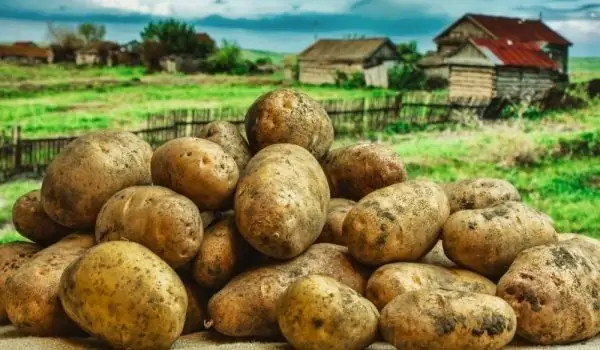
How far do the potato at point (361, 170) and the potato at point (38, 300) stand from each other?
1.74 meters

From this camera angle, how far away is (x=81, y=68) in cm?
916

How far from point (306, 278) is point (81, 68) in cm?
610

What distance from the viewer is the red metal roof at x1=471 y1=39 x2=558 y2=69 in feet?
34.1

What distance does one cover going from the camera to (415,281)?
13.7 feet

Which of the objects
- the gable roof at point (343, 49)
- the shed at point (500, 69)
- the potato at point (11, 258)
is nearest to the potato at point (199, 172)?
the potato at point (11, 258)

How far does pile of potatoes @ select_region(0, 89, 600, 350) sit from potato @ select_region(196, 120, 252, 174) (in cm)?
22

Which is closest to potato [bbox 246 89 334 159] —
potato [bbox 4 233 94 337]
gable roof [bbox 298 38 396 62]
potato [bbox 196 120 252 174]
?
potato [bbox 196 120 252 174]

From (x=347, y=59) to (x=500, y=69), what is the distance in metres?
1.95

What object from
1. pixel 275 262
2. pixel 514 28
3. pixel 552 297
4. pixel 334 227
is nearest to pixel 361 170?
pixel 334 227

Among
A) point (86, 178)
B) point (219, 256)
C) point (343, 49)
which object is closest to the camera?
point (219, 256)

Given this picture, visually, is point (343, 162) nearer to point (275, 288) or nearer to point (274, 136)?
point (274, 136)

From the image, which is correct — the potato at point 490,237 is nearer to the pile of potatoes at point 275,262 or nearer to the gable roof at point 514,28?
the pile of potatoes at point 275,262

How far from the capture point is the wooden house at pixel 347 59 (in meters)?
9.93

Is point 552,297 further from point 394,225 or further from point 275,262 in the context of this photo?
point 275,262
